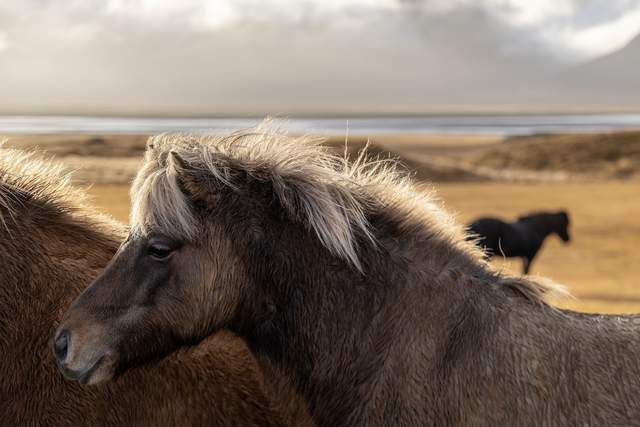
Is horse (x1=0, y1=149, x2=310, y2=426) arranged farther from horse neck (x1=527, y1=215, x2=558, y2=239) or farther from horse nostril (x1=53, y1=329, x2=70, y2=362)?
horse neck (x1=527, y1=215, x2=558, y2=239)

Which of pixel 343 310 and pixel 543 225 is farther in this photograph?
pixel 543 225

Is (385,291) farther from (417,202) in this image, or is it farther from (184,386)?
(184,386)

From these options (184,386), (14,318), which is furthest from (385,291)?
(14,318)

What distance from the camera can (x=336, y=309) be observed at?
4438 mm

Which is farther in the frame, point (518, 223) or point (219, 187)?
point (518, 223)

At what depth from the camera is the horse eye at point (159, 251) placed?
13.9 feet

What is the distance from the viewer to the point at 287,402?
15.2 ft

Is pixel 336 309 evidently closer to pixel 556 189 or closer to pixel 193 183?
pixel 193 183

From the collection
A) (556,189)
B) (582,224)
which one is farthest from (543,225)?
(556,189)

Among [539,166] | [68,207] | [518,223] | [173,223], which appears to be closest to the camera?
[173,223]

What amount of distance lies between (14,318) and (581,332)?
3120 millimetres

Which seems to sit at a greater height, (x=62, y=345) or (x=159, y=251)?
(x=159, y=251)

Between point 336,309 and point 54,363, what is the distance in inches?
66.4

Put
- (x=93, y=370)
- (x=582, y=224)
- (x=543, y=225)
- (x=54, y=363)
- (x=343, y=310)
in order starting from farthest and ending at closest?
(x=582, y=224) < (x=543, y=225) < (x=54, y=363) < (x=343, y=310) < (x=93, y=370)
